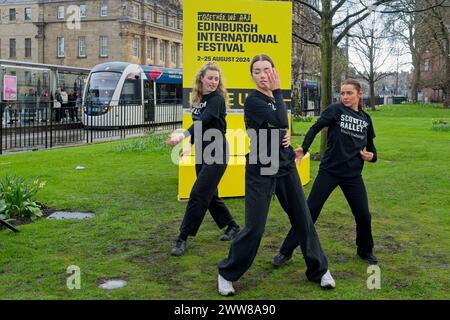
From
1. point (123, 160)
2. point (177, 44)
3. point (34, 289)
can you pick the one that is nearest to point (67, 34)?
point (177, 44)

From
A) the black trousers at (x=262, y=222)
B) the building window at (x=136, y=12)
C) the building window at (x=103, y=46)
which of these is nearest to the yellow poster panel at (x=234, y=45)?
the black trousers at (x=262, y=222)

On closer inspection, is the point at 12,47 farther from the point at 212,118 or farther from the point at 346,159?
the point at 346,159

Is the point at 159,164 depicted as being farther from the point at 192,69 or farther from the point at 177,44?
the point at 177,44

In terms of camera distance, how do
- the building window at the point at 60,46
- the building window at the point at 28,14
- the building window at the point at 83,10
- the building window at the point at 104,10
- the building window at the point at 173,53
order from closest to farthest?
the building window at the point at 104,10 → the building window at the point at 83,10 → the building window at the point at 60,46 → the building window at the point at 28,14 → the building window at the point at 173,53

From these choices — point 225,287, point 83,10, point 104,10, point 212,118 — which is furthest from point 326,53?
point 83,10

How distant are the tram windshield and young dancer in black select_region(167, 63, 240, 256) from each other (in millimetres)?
24091

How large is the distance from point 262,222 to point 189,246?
1.77 meters

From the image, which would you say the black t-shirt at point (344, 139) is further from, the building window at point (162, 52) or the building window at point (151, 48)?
the building window at point (162, 52)

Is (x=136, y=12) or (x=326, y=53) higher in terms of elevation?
(x=136, y=12)

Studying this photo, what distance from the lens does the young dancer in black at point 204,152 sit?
581cm

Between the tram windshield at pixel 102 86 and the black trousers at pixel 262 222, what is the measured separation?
83.8 feet

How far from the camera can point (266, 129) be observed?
4.68m

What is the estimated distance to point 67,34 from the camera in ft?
210

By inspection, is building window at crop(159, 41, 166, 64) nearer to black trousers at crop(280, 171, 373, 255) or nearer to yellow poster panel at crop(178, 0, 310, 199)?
yellow poster panel at crop(178, 0, 310, 199)
